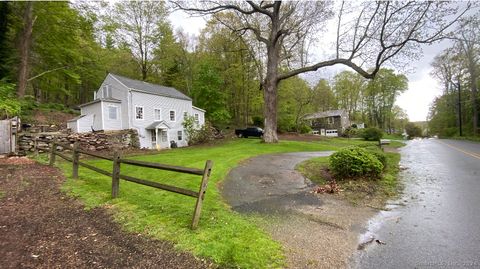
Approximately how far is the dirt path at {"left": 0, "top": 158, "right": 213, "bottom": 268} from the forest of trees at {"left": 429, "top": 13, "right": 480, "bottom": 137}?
34720mm

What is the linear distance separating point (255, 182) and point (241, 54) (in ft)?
90.7

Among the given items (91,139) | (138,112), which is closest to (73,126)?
(91,139)

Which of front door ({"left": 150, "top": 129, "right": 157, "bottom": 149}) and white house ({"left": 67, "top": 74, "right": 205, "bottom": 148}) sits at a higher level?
white house ({"left": 67, "top": 74, "right": 205, "bottom": 148})

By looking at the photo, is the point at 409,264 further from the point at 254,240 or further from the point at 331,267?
the point at 254,240

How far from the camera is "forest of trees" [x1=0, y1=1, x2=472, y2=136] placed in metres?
17.6

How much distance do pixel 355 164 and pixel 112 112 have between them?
19.2 metres

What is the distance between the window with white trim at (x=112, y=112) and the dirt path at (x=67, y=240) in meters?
15.3

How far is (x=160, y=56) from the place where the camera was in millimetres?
33469

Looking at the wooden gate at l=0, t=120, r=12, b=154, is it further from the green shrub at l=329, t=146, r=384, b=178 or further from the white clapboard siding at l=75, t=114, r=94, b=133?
the green shrub at l=329, t=146, r=384, b=178

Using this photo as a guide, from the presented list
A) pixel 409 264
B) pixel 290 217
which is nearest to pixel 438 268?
pixel 409 264

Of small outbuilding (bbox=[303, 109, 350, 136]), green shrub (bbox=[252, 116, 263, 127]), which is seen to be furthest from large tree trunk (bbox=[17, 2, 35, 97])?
small outbuilding (bbox=[303, 109, 350, 136])

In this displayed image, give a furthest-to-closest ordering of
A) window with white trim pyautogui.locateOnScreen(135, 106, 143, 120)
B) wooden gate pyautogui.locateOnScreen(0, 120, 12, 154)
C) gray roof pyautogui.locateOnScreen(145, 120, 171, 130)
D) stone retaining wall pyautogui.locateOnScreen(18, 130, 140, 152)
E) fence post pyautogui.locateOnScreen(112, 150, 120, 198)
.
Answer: gray roof pyautogui.locateOnScreen(145, 120, 171, 130)
window with white trim pyautogui.locateOnScreen(135, 106, 143, 120)
stone retaining wall pyautogui.locateOnScreen(18, 130, 140, 152)
wooden gate pyautogui.locateOnScreen(0, 120, 12, 154)
fence post pyautogui.locateOnScreen(112, 150, 120, 198)

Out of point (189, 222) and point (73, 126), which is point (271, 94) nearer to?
point (73, 126)

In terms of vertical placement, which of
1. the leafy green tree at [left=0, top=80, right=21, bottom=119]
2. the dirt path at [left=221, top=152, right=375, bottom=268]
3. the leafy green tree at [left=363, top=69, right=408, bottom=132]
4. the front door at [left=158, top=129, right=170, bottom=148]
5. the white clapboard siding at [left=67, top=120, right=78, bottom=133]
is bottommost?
the dirt path at [left=221, top=152, right=375, bottom=268]
